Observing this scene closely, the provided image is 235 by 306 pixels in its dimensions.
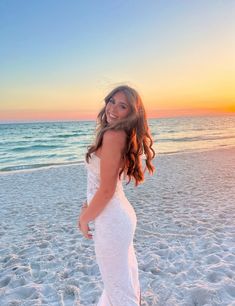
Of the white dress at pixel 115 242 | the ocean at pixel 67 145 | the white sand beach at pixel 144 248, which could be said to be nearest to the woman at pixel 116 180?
the white dress at pixel 115 242

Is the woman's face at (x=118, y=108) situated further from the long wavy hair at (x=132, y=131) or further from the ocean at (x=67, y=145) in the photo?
Result: the ocean at (x=67, y=145)

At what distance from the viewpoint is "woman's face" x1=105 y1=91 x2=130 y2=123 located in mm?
2059

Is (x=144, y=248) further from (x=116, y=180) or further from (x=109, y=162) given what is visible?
(x=109, y=162)

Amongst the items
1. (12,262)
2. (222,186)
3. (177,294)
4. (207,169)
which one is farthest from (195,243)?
(207,169)

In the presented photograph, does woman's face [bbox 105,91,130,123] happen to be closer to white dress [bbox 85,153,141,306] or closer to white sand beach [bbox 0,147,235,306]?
white dress [bbox 85,153,141,306]

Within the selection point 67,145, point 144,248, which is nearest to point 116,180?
point 144,248

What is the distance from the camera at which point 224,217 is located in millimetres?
6117

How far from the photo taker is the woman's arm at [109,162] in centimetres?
189

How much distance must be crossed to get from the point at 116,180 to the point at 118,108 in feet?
1.59

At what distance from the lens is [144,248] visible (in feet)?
15.7

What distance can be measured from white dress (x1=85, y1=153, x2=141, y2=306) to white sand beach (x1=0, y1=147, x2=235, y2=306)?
1.25m

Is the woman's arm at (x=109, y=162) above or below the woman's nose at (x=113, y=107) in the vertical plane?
below

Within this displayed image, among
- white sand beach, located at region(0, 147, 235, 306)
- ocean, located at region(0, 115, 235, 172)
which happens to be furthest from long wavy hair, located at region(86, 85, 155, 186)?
white sand beach, located at region(0, 147, 235, 306)

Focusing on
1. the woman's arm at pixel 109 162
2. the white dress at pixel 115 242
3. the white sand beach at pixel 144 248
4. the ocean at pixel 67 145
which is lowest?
the ocean at pixel 67 145
